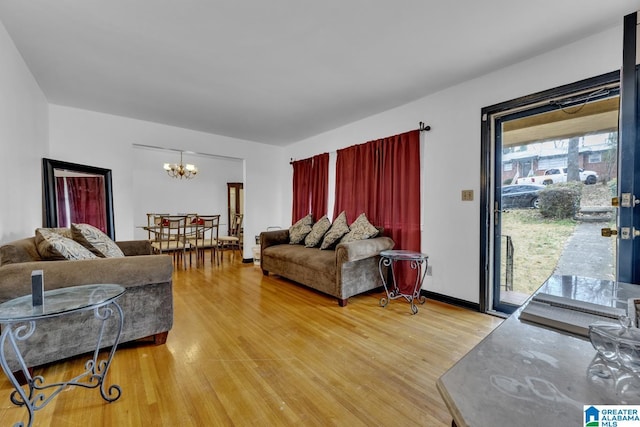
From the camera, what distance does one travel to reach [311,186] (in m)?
4.88

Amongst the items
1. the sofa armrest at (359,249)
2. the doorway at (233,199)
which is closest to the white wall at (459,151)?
the sofa armrest at (359,249)

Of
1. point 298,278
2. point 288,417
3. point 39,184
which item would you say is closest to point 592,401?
point 288,417

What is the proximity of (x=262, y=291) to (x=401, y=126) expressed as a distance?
280 centimetres

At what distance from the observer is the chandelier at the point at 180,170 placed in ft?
19.9

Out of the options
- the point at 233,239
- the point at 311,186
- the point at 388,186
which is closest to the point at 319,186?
the point at 311,186

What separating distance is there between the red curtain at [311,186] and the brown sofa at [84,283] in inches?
115

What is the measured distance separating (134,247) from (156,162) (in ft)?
14.6

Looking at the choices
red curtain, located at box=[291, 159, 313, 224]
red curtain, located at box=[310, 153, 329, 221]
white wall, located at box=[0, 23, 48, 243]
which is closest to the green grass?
red curtain, located at box=[310, 153, 329, 221]

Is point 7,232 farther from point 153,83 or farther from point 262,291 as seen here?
point 262,291

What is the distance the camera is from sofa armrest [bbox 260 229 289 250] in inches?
168

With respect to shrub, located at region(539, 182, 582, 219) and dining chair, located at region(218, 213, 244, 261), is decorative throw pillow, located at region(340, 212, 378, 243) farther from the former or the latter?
dining chair, located at region(218, 213, 244, 261)

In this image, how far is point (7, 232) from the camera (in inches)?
81.5

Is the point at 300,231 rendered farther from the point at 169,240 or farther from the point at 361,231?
the point at 169,240

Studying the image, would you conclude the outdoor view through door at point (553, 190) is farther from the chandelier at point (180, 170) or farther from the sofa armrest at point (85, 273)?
the chandelier at point (180, 170)
